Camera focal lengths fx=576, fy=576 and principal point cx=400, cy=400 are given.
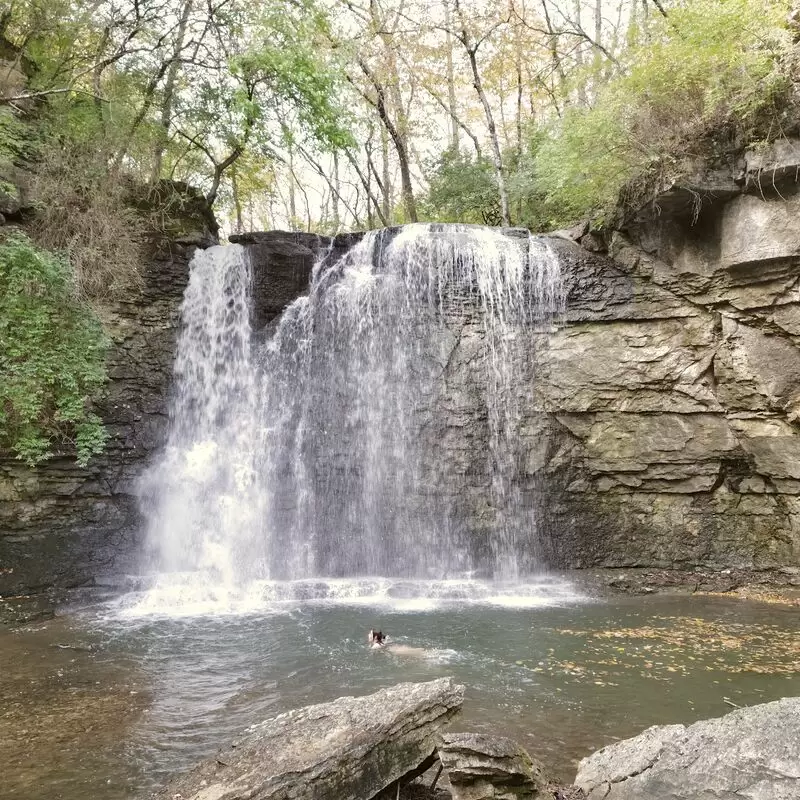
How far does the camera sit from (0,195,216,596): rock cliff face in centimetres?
876

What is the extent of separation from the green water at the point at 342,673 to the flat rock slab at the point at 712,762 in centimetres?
77

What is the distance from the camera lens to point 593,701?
4.91 metres

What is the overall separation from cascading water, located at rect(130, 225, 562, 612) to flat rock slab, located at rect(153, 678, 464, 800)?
6.43m

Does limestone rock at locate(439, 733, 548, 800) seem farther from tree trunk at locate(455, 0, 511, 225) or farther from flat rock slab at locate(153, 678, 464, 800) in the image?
tree trunk at locate(455, 0, 511, 225)

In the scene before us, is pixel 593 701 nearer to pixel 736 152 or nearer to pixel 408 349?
pixel 408 349

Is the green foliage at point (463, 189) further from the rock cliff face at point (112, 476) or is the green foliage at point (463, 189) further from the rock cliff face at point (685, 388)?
the rock cliff face at point (112, 476)

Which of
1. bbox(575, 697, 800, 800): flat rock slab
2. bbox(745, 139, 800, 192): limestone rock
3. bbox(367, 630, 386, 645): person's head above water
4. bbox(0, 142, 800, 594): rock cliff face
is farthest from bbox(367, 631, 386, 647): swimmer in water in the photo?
bbox(745, 139, 800, 192): limestone rock

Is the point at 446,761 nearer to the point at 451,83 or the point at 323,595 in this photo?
the point at 323,595

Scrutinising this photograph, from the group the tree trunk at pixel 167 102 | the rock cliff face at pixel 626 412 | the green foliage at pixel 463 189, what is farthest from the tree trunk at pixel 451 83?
the rock cliff face at pixel 626 412

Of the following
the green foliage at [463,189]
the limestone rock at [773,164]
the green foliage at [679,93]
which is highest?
the green foliage at [463,189]

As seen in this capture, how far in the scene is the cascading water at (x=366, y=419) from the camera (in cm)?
977

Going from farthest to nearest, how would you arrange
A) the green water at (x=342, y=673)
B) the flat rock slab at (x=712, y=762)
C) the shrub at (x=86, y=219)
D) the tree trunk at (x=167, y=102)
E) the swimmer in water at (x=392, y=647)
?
the tree trunk at (x=167, y=102) → the shrub at (x=86, y=219) → the swimmer in water at (x=392, y=647) → the green water at (x=342, y=673) → the flat rock slab at (x=712, y=762)

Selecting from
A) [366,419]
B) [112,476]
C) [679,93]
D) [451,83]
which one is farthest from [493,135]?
[112,476]

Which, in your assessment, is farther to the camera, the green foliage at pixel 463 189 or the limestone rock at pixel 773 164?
the green foliage at pixel 463 189
